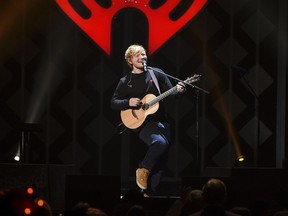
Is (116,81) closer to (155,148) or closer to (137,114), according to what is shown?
(137,114)

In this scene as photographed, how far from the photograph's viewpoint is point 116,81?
36.3 ft

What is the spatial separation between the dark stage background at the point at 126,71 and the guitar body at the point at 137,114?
60cm

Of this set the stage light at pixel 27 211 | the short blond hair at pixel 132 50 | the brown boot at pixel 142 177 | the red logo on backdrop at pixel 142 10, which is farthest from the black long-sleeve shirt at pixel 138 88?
the stage light at pixel 27 211

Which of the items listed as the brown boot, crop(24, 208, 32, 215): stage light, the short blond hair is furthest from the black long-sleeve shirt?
crop(24, 208, 32, 215): stage light

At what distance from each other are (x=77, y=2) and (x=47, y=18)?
60 centimetres

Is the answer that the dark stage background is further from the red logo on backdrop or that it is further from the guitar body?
the guitar body

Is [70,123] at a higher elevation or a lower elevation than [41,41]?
lower

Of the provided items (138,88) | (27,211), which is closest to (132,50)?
(138,88)

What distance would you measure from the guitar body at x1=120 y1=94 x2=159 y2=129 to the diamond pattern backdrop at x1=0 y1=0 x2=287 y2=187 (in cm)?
62

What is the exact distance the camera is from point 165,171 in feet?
36.0

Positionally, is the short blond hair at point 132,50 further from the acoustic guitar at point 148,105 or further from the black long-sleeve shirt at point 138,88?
the acoustic guitar at point 148,105

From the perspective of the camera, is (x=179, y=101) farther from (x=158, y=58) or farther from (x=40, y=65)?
(x=40, y=65)

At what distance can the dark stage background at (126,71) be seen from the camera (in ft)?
35.9

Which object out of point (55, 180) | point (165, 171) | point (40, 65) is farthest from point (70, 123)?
point (55, 180)
